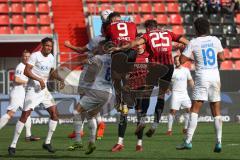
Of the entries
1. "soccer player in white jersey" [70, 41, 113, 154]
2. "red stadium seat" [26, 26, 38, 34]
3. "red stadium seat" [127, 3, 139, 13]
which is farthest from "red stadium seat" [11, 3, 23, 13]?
"soccer player in white jersey" [70, 41, 113, 154]

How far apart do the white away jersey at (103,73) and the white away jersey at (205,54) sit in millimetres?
1529

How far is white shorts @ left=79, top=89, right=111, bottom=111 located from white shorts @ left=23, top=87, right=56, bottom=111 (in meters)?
1.50

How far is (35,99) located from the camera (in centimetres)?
1522

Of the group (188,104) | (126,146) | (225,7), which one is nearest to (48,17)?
(225,7)

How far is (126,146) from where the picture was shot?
1664 centimetres

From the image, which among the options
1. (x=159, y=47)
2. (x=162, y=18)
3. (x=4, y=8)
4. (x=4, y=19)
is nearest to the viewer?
(x=159, y=47)

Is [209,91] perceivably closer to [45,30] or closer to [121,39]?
[121,39]

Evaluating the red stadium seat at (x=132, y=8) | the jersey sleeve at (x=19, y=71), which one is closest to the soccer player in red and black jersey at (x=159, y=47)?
the jersey sleeve at (x=19, y=71)

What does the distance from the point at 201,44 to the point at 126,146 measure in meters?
3.45

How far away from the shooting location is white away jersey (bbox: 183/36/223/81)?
14.2 m

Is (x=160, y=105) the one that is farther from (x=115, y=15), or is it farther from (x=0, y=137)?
(x=0, y=137)

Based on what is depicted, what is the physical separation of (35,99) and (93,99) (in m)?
1.87

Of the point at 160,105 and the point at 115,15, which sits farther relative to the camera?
the point at 160,105

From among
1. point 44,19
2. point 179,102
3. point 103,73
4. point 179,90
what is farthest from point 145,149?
point 44,19
